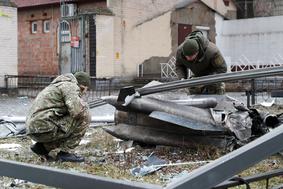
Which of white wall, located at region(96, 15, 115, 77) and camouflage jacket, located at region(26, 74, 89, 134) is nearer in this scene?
camouflage jacket, located at region(26, 74, 89, 134)

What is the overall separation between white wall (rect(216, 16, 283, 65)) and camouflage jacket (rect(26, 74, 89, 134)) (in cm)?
2146

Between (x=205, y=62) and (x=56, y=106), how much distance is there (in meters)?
2.47

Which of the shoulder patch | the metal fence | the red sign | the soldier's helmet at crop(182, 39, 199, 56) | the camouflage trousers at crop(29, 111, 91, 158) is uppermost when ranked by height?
the red sign

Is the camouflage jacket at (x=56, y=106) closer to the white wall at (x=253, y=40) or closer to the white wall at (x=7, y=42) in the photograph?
the white wall at (x=7, y=42)

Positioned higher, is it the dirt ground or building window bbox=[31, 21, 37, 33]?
building window bbox=[31, 21, 37, 33]

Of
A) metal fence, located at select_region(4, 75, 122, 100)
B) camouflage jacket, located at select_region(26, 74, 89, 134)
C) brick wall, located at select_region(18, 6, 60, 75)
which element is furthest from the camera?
brick wall, located at select_region(18, 6, 60, 75)

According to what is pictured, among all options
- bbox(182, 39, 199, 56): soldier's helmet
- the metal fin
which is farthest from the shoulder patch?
the metal fin

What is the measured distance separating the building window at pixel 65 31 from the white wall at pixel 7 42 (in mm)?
4392

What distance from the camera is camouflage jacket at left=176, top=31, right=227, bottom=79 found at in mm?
7159

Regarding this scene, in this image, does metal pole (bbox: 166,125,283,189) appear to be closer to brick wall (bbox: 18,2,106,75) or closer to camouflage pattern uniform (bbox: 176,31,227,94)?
camouflage pattern uniform (bbox: 176,31,227,94)

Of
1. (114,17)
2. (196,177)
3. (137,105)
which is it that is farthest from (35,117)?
(114,17)

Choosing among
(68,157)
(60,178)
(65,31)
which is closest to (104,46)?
(65,31)

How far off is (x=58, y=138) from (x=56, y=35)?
18434 mm

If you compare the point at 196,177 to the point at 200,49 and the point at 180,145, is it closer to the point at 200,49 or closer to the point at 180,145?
the point at 180,145
